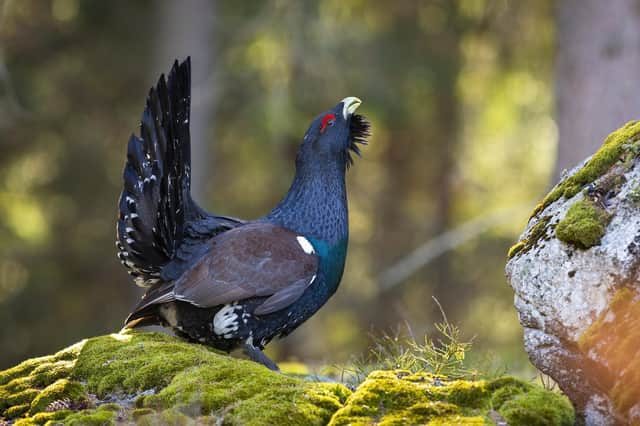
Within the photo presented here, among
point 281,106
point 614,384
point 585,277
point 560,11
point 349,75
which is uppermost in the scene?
point 349,75

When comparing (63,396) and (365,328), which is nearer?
(63,396)

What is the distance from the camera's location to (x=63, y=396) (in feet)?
13.2

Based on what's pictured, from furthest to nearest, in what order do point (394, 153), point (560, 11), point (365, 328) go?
point (394, 153)
point (365, 328)
point (560, 11)

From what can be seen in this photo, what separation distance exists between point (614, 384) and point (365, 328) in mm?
10509

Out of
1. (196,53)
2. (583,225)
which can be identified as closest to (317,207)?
(583,225)

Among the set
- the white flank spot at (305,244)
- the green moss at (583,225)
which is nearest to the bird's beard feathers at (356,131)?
the white flank spot at (305,244)

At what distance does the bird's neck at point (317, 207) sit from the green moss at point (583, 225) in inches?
73.3

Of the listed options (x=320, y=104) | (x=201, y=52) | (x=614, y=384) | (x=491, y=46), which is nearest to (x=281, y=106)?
(x=320, y=104)

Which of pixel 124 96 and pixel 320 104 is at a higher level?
pixel 124 96

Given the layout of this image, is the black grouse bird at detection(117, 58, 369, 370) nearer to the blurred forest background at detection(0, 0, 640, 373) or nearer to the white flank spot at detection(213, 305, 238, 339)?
the white flank spot at detection(213, 305, 238, 339)

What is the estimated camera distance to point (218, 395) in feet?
11.9

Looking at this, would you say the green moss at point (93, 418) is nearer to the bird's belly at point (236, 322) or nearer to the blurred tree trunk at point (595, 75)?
the bird's belly at point (236, 322)

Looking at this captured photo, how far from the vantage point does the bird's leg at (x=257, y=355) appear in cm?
473

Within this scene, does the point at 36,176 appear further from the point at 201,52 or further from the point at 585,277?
the point at 585,277
